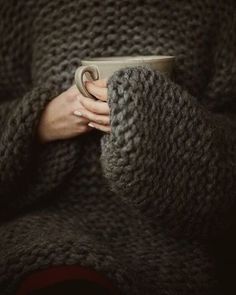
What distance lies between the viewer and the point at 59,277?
30.6 inches

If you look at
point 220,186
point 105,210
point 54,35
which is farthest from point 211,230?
point 54,35

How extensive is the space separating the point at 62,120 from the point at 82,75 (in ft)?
0.57

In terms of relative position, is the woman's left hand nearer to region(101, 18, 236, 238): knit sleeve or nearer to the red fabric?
region(101, 18, 236, 238): knit sleeve

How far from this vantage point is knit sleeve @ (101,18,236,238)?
803 mm

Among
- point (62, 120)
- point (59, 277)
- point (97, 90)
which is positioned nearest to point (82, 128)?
point (62, 120)

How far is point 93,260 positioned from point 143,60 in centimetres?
33

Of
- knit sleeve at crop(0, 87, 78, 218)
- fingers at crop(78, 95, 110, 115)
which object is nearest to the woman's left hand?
fingers at crop(78, 95, 110, 115)

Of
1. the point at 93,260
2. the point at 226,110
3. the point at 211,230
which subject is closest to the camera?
the point at 93,260

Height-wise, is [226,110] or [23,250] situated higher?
[226,110]

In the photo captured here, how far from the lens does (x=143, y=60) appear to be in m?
0.82

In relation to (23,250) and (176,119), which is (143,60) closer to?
(176,119)

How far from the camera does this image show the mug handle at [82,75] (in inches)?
31.7

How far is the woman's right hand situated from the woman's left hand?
0.14ft

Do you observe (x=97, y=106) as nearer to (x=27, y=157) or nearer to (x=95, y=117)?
(x=95, y=117)
